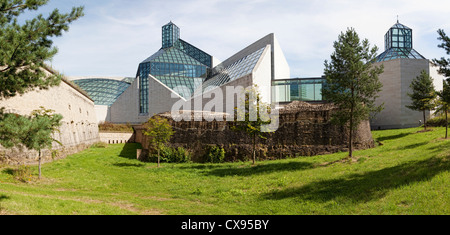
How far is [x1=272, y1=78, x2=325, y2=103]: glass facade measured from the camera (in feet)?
118

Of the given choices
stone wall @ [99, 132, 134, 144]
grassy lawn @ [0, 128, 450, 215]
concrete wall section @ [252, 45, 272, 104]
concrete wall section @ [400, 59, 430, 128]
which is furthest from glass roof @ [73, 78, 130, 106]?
concrete wall section @ [400, 59, 430, 128]

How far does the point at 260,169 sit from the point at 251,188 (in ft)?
12.6

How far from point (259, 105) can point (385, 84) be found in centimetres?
2268

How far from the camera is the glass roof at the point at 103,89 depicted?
6247 cm

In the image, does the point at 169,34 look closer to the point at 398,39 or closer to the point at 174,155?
the point at 398,39

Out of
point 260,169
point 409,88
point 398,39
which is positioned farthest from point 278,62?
point 260,169

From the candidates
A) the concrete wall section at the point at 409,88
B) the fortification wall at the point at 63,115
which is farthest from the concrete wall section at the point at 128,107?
the concrete wall section at the point at 409,88

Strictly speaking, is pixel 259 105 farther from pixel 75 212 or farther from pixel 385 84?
pixel 385 84

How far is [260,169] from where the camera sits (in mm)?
17766

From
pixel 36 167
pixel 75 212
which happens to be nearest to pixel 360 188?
pixel 75 212

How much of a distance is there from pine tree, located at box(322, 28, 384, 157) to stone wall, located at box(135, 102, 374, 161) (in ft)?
8.48

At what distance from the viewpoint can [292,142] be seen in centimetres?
2134

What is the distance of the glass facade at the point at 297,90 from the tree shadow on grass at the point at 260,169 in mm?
19521

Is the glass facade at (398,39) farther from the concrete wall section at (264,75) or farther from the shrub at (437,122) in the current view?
the concrete wall section at (264,75)
